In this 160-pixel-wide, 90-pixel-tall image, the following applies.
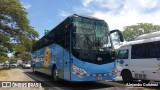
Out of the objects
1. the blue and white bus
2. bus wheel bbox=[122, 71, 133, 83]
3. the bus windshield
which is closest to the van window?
bus wheel bbox=[122, 71, 133, 83]

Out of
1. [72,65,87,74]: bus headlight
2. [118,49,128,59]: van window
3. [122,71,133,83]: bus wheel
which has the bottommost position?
[122,71,133,83]: bus wheel

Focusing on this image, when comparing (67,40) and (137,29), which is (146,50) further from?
(137,29)

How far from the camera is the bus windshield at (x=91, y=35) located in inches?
535

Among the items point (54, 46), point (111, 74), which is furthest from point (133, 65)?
point (54, 46)

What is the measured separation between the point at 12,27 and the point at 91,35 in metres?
23.5

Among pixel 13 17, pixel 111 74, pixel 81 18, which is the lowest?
pixel 111 74

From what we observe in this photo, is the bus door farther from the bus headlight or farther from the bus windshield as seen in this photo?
the bus windshield

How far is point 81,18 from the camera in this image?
14180 mm

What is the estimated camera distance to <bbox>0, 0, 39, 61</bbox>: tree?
31.0m

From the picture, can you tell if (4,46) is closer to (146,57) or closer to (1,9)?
(1,9)

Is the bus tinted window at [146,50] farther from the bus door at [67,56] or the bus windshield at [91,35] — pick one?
the bus door at [67,56]

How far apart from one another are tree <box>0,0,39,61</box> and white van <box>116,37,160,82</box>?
17549 mm

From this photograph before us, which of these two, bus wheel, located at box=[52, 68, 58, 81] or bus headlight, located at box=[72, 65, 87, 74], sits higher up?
bus headlight, located at box=[72, 65, 87, 74]

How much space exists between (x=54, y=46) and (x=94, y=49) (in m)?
4.70
